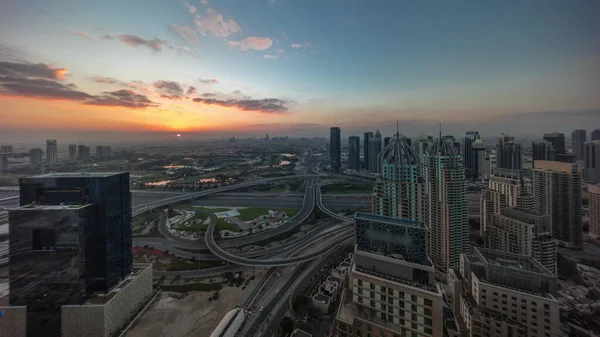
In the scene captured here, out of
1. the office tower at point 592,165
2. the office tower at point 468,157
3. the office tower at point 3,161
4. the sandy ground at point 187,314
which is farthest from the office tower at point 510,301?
the office tower at point 3,161

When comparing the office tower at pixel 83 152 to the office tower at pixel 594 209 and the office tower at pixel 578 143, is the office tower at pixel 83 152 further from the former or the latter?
the office tower at pixel 578 143

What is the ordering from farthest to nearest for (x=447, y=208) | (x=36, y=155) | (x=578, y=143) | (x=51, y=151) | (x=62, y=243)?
(x=51, y=151) → (x=36, y=155) → (x=578, y=143) → (x=447, y=208) → (x=62, y=243)

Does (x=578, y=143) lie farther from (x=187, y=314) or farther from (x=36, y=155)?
(x=36, y=155)

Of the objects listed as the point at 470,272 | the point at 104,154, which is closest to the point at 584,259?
the point at 470,272

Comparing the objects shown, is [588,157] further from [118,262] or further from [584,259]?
[118,262]

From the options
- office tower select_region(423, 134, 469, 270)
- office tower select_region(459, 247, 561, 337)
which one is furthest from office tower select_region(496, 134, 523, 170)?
office tower select_region(459, 247, 561, 337)

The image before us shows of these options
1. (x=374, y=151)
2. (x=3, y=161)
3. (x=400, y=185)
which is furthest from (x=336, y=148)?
(x=3, y=161)
